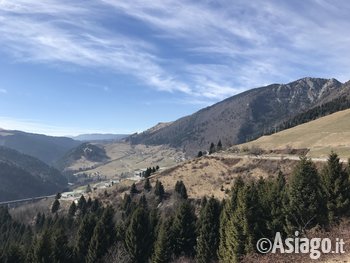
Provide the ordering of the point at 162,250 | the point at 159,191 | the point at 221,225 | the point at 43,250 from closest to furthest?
the point at 221,225 < the point at 162,250 < the point at 43,250 < the point at 159,191

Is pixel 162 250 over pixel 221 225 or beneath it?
beneath

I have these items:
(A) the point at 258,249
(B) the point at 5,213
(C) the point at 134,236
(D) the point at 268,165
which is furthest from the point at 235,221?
(B) the point at 5,213

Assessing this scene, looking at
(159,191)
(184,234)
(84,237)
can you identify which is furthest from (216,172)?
(184,234)

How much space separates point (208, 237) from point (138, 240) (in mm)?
11966

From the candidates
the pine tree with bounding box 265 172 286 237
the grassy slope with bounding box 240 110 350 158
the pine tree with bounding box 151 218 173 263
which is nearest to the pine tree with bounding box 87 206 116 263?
the pine tree with bounding box 151 218 173 263

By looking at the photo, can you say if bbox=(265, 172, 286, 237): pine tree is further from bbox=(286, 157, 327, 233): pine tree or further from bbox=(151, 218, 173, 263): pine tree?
bbox=(151, 218, 173, 263): pine tree

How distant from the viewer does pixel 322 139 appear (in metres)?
143

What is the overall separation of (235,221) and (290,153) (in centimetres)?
10227

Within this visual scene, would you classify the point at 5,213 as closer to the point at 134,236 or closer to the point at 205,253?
the point at 134,236

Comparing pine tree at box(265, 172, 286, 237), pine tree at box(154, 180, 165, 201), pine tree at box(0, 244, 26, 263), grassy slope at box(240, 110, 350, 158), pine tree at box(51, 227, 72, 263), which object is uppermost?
grassy slope at box(240, 110, 350, 158)

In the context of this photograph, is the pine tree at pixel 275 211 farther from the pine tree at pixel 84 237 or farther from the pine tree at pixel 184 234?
the pine tree at pixel 84 237

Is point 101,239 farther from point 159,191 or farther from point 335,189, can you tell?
point 159,191

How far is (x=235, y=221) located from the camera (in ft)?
147

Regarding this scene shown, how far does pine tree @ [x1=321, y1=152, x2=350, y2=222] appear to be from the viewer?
43.6m
